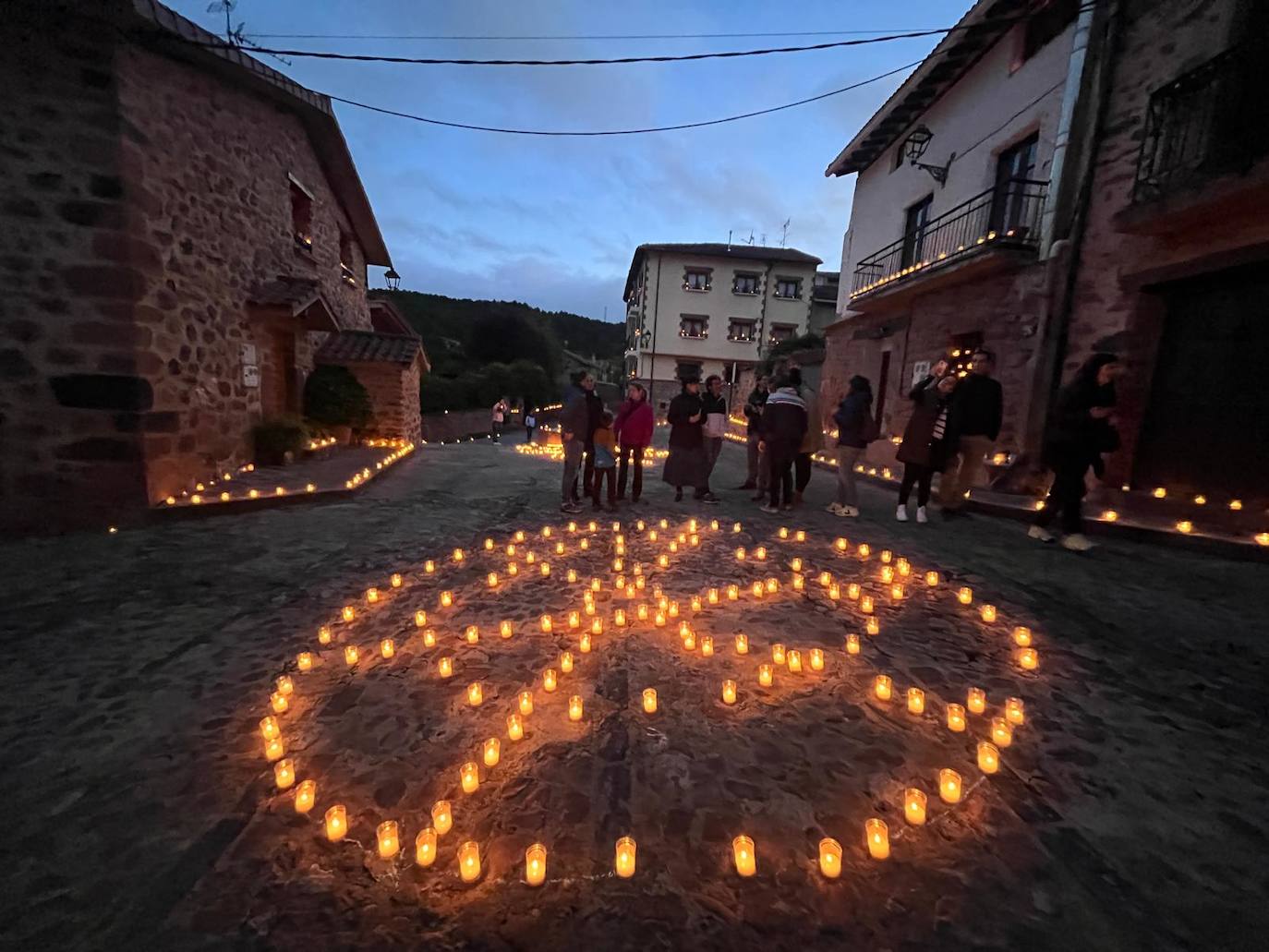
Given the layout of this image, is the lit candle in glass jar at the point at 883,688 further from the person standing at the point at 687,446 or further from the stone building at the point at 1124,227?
the stone building at the point at 1124,227

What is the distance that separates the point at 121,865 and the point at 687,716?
89.4 inches

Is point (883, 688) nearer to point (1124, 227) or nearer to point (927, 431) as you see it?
point (927, 431)

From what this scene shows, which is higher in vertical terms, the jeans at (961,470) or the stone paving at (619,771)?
the jeans at (961,470)

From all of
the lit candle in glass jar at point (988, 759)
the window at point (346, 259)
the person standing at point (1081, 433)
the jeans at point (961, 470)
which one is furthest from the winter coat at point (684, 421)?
the window at point (346, 259)

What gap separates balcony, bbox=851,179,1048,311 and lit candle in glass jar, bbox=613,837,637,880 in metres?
11.3

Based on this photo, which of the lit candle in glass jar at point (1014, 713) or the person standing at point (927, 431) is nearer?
the lit candle in glass jar at point (1014, 713)

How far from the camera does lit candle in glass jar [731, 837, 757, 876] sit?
1.94 meters

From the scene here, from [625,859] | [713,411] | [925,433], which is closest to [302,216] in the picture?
[713,411]

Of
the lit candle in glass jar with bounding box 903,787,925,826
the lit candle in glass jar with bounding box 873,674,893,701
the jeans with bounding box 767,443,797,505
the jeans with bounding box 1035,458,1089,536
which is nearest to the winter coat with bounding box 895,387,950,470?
the jeans with bounding box 1035,458,1089,536

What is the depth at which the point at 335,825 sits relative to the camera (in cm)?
205

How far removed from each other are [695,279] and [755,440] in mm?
28995

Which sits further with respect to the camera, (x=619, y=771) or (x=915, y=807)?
(x=619, y=771)

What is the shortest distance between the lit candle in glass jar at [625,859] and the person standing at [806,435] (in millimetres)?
6148

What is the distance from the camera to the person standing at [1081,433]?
218 inches
